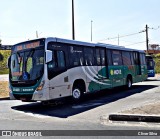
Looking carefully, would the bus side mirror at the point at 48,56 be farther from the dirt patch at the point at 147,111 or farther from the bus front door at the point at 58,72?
the dirt patch at the point at 147,111

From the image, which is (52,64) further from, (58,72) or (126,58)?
(126,58)

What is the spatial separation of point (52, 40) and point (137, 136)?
21.3 feet

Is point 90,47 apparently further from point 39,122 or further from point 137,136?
point 137,136

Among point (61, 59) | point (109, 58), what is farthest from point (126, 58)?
point (61, 59)

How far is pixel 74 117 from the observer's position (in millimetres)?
9297

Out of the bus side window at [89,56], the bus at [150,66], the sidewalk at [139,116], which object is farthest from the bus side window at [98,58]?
the bus at [150,66]

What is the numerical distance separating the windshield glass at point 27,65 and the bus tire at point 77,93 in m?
2.49

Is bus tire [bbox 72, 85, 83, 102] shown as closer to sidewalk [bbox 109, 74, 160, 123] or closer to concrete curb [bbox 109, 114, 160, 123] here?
sidewalk [bbox 109, 74, 160, 123]

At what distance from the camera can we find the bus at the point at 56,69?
11.0m

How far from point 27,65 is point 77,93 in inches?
122

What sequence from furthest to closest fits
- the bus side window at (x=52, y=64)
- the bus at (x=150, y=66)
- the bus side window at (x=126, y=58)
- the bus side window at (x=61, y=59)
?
1. the bus at (x=150, y=66)
2. the bus side window at (x=126, y=58)
3. the bus side window at (x=61, y=59)
4. the bus side window at (x=52, y=64)

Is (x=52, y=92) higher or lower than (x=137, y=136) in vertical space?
higher

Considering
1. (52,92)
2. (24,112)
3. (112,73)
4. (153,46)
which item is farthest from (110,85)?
(153,46)

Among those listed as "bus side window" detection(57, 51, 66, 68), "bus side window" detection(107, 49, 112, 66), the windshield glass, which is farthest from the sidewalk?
"bus side window" detection(107, 49, 112, 66)
